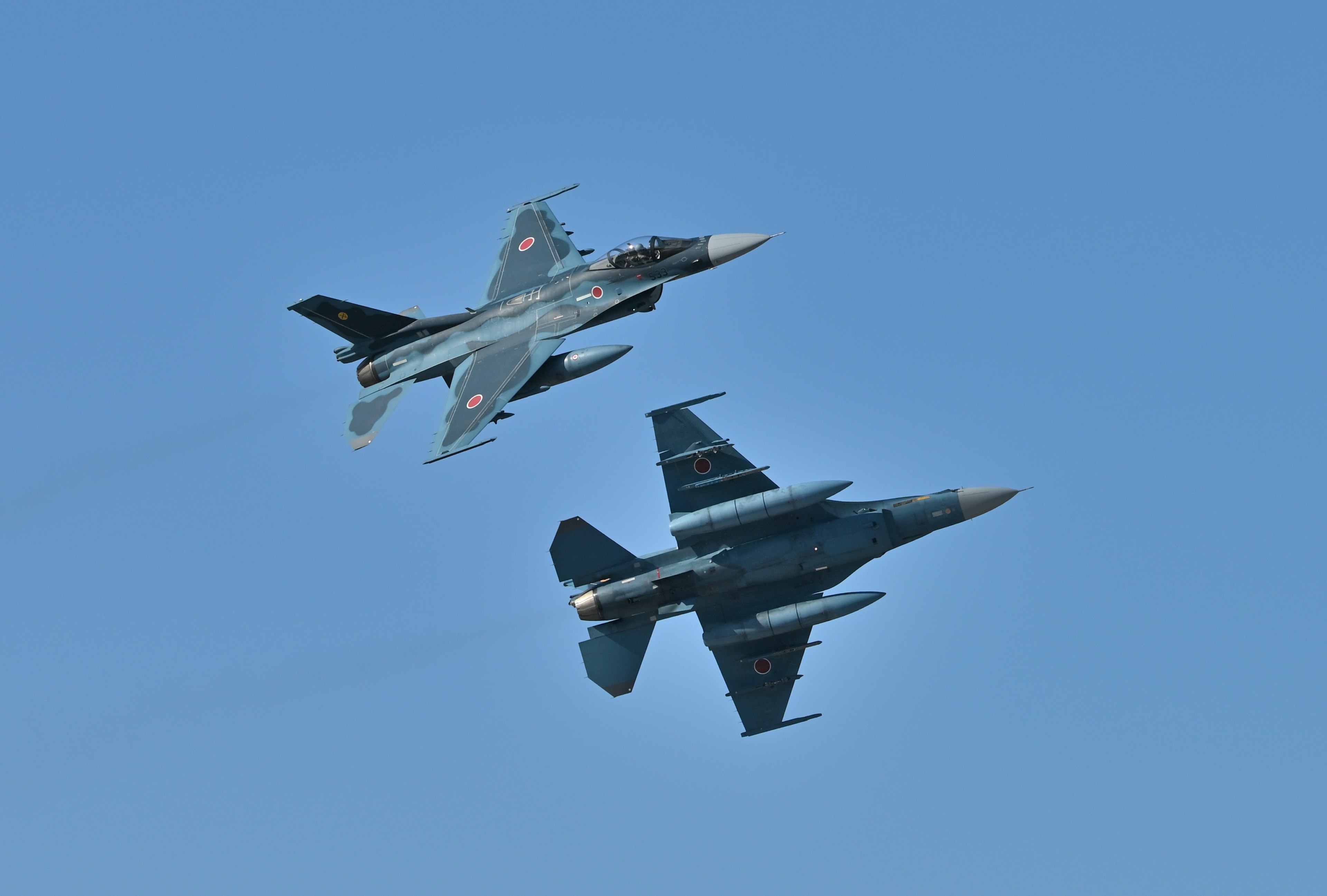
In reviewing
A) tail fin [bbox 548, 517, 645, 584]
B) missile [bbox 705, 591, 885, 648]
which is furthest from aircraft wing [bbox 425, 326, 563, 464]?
missile [bbox 705, 591, 885, 648]

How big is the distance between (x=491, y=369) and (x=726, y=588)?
373 inches

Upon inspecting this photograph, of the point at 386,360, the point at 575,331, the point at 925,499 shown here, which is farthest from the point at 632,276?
the point at 925,499

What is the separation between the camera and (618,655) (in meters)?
50.8

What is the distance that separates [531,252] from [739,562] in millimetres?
13479

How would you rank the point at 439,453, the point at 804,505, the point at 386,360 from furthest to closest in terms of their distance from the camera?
1. the point at 386,360
2. the point at 439,453
3. the point at 804,505

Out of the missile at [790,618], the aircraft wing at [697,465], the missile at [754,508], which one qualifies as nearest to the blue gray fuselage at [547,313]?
the aircraft wing at [697,465]

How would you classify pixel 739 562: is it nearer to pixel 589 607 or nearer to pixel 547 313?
pixel 589 607

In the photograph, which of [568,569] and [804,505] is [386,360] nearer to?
[568,569]

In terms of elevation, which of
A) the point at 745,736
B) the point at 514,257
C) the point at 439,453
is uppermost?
the point at 514,257

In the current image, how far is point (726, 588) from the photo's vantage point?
5038 cm

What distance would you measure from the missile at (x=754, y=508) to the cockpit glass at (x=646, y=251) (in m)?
8.42

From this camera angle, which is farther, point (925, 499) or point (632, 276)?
point (632, 276)

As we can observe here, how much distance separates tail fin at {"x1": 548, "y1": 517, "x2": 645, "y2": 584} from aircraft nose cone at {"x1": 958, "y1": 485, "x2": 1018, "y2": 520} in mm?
8170

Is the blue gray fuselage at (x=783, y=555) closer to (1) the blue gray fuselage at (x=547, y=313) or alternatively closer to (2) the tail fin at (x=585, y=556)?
(2) the tail fin at (x=585, y=556)
